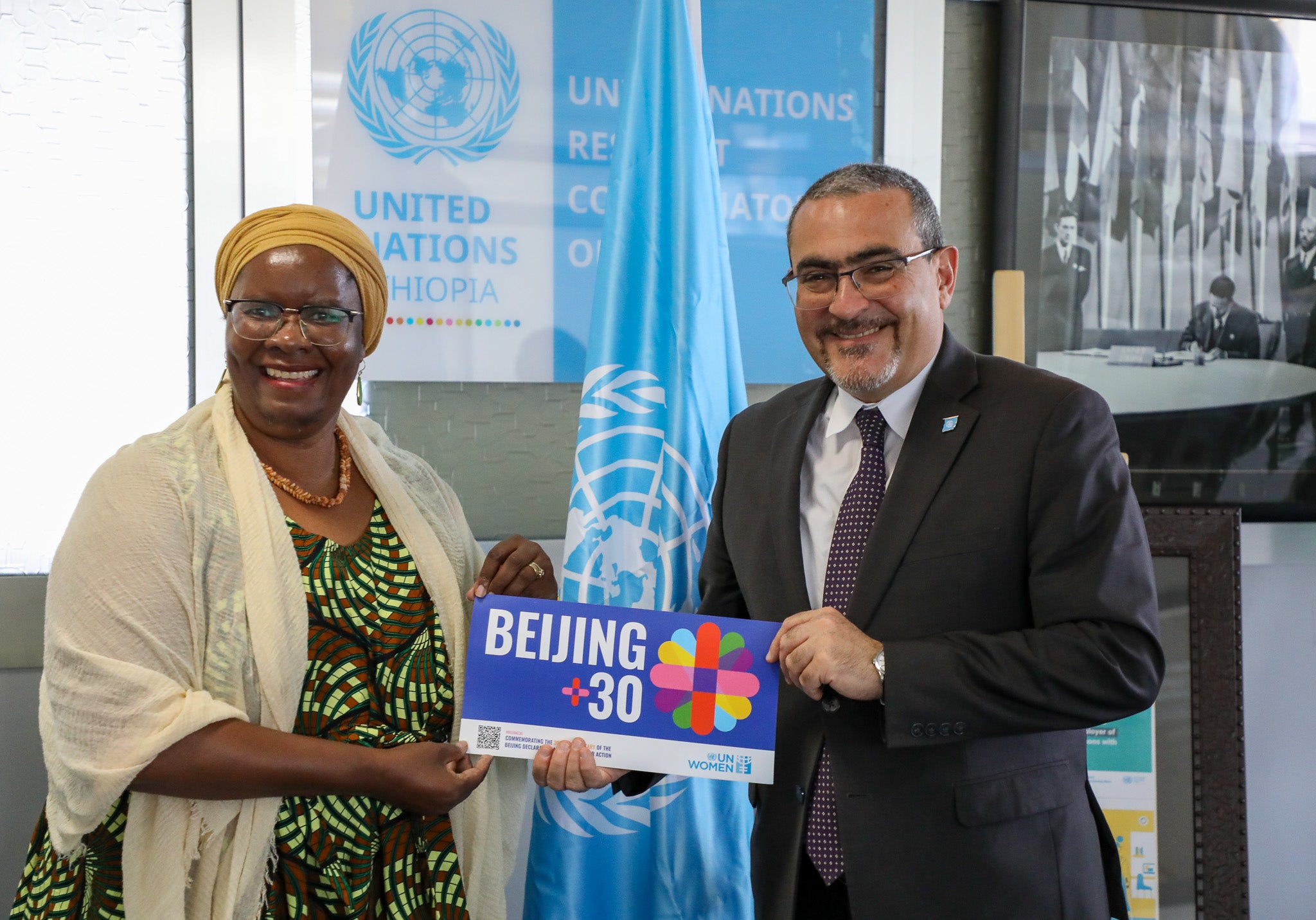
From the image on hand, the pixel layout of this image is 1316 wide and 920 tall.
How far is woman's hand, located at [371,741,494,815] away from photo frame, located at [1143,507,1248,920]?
1.95 m

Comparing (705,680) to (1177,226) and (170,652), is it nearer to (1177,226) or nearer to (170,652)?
(170,652)

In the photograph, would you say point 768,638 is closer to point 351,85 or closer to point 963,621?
point 963,621

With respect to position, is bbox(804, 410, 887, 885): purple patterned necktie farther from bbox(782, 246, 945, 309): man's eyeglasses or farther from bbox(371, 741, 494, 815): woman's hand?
bbox(371, 741, 494, 815): woman's hand

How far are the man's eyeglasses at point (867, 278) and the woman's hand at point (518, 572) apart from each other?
0.70 m

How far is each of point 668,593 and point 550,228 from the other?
1177 mm

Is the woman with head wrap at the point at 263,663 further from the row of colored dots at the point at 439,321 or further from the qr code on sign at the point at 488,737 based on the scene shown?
the row of colored dots at the point at 439,321

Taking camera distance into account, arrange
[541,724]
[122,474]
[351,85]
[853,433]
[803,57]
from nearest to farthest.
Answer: [122,474], [541,724], [853,433], [351,85], [803,57]

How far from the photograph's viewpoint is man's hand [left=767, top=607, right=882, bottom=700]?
1.50 m

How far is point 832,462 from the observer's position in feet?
5.97

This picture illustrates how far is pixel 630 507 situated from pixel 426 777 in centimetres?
87

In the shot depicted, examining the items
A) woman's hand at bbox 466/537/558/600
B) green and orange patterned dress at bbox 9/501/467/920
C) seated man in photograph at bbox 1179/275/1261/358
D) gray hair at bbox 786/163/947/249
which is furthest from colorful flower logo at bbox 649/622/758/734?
seated man in photograph at bbox 1179/275/1261/358

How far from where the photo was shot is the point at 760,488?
1867mm

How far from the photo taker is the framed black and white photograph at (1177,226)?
2994 mm

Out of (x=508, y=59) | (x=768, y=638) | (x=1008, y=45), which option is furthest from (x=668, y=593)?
(x=1008, y=45)
